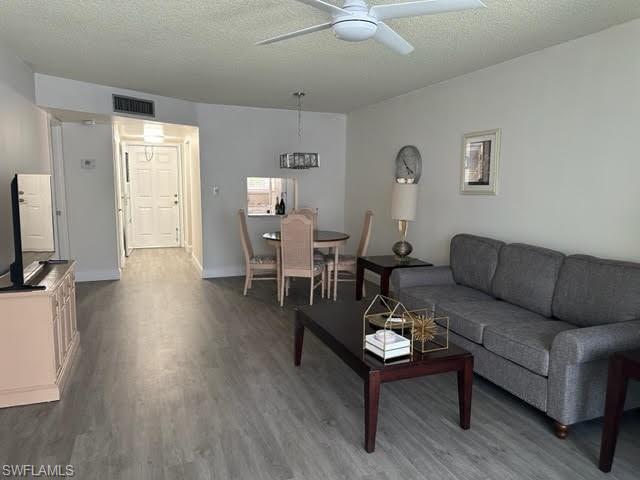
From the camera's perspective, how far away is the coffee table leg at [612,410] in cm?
211

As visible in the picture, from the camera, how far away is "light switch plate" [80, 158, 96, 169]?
6000mm

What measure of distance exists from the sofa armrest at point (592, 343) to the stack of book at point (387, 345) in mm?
807

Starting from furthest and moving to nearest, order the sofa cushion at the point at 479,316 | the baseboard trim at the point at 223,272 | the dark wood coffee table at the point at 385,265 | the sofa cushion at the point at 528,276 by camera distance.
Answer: the baseboard trim at the point at 223,272 < the dark wood coffee table at the point at 385,265 < the sofa cushion at the point at 528,276 < the sofa cushion at the point at 479,316

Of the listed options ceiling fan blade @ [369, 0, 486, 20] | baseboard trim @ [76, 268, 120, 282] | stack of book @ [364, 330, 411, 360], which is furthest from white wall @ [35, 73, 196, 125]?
stack of book @ [364, 330, 411, 360]

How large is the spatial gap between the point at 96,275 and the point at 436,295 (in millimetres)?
4856

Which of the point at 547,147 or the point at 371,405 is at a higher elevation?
the point at 547,147

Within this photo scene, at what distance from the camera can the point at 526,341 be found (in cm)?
262

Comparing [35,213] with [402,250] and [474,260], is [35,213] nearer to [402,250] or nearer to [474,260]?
[402,250]

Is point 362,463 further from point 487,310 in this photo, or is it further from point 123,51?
point 123,51

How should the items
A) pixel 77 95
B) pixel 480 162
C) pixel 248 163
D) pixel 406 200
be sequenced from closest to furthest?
pixel 480 162
pixel 406 200
pixel 77 95
pixel 248 163

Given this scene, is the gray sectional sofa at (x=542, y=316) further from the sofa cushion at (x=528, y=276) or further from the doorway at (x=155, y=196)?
the doorway at (x=155, y=196)

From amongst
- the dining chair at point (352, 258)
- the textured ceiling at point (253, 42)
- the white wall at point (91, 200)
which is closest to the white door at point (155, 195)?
the white wall at point (91, 200)

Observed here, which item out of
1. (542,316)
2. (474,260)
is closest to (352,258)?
(474,260)

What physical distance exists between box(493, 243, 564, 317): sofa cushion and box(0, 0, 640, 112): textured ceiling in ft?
5.23
